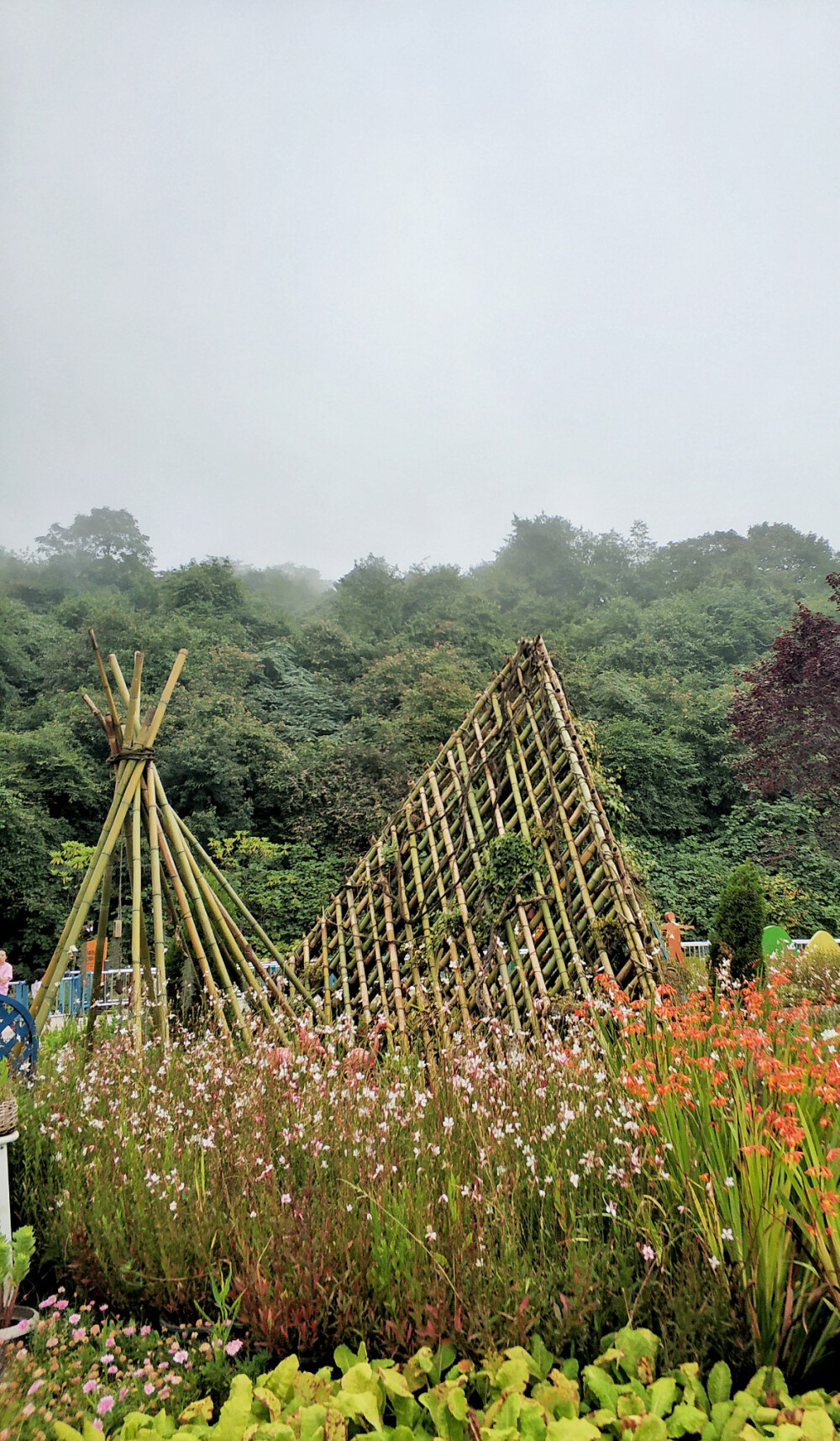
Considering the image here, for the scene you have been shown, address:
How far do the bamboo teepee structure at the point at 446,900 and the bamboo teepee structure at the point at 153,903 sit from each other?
0.01 metres

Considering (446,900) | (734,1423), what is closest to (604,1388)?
(734,1423)

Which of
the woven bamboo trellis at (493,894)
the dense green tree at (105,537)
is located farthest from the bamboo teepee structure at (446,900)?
the dense green tree at (105,537)

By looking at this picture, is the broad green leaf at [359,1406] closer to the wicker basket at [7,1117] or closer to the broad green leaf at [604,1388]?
the broad green leaf at [604,1388]

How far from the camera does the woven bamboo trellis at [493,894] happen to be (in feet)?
13.1

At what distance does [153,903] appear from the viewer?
4305 millimetres

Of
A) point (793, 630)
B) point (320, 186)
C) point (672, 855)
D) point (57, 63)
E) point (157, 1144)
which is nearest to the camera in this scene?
point (57, 63)

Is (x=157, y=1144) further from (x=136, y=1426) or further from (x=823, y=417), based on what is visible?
(x=823, y=417)

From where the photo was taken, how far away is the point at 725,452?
25344 millimetres

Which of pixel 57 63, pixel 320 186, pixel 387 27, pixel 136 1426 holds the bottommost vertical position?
pixel 136 1426

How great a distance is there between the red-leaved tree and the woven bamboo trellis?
6.84m

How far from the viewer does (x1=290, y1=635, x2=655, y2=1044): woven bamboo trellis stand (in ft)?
13.1

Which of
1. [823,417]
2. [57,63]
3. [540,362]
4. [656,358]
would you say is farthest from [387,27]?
[823,417]

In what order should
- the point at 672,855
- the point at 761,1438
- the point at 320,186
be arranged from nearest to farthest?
the point at 761,1438, the point at 320,186, the point at 672,855

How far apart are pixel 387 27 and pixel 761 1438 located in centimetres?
359
